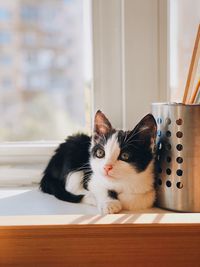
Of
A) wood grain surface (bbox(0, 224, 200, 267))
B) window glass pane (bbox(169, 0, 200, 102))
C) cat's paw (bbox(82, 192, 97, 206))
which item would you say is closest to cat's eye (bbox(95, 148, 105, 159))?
cat's paw (bbox(82, 192, 97, 206))

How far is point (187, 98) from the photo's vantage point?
3.13 feet

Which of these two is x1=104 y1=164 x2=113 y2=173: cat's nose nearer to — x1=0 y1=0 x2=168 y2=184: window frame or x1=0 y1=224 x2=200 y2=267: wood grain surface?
x1=0 y1=224 x2=200 y2=267: wood grain surface

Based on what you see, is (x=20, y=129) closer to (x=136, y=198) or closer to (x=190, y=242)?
(x=136, y=198)

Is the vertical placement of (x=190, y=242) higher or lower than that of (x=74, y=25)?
lower

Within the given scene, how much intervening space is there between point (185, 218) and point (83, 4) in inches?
27.3

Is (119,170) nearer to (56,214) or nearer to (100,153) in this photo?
(100,153)

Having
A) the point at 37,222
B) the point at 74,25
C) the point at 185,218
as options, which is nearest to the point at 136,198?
the point at 185,218

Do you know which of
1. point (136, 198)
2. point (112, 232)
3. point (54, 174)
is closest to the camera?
point (112, 232)

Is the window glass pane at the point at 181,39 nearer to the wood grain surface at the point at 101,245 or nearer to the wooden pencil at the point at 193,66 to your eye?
the wooden pencil at the point at 193,66

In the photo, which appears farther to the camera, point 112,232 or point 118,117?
point 118,117

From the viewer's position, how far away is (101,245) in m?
0.79

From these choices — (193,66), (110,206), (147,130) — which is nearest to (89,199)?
(110,206)

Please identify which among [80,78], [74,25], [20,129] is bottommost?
[20,129]

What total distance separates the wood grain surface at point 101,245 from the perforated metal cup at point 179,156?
11 centimetres
